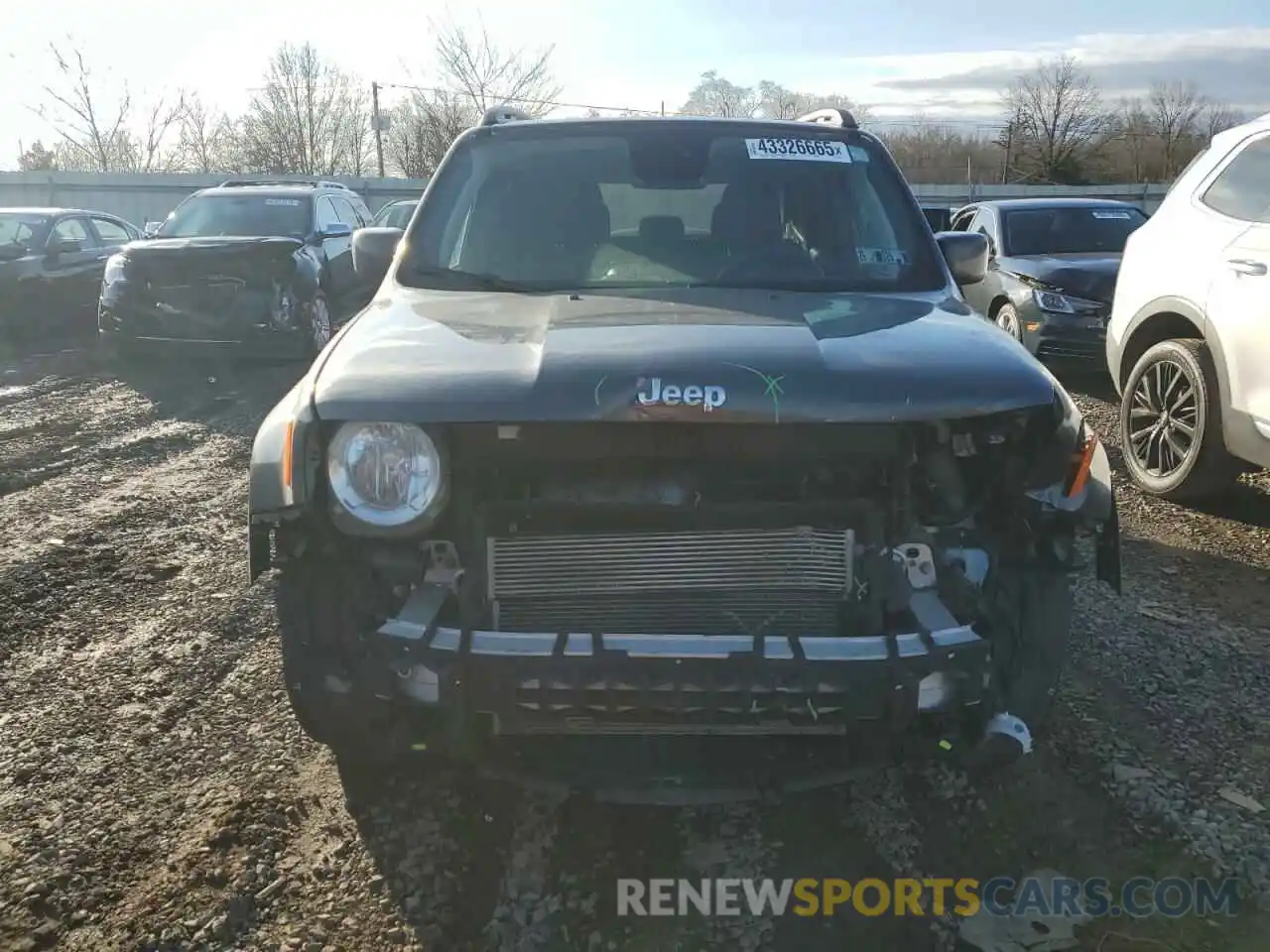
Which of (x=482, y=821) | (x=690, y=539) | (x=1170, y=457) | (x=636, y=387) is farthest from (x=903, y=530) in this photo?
(x=1170, y=457)

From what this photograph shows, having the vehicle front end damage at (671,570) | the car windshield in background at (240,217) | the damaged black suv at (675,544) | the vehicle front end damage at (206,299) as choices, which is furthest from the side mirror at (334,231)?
the vehicle front end damage at (671,570)

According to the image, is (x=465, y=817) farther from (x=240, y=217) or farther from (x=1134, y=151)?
(x=1134, y=151)

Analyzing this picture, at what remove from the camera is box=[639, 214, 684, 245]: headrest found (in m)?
3.36

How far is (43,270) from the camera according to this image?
444 inches

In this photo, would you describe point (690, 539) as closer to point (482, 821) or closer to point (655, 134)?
point (482, 821)

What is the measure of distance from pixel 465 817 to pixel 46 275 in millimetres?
10794

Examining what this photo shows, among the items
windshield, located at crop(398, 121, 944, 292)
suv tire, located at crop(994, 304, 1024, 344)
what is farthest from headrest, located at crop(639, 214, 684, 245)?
suv tire, located at crop(994, 304, 1024, 344)

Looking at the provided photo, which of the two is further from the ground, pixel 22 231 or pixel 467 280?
pixel 467 280

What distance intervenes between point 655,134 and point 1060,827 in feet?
8.16

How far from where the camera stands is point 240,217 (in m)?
10.1

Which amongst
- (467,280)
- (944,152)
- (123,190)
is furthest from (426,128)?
(467,280)

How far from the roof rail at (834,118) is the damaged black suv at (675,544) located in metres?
1.59

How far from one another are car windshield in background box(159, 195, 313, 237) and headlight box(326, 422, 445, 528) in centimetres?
837

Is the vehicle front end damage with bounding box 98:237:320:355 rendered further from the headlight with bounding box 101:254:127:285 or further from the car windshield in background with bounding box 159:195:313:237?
the car windshield in background with bounding box 159:195:313:237
